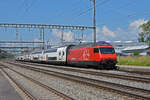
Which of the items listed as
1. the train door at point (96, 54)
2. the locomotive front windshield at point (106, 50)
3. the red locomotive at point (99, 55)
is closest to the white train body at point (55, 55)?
the red locomotive at point (99, 55)

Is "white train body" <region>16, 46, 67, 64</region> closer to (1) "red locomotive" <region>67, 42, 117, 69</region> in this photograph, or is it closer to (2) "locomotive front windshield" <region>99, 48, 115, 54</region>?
(1) "red locomotive" <region>67, 42, 117, 69</region>

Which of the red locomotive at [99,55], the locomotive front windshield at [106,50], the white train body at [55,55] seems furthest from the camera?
the white train body at [55,55]

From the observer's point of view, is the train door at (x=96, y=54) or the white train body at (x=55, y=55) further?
the white train body at (x=55, y=55)

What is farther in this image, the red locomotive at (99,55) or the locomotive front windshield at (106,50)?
the locomotive front windshield at (106,50)

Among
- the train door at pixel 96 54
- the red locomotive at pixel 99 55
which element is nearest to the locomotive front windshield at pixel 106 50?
the red locomotive at pixel 99 55

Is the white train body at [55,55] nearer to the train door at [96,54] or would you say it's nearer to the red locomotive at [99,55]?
the red locomotive at [99,55]

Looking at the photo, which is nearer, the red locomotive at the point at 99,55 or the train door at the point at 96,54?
the red locomotive at the point at 99,55

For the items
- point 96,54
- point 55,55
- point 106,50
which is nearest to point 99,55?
point 96,54

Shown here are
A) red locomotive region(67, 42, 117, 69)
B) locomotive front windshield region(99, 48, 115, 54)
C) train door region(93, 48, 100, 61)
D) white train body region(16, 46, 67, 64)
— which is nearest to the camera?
red locomotive region(67, 42, 117, 69)

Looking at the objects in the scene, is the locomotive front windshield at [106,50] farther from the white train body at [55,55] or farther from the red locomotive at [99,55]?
the white train body at [55,55]

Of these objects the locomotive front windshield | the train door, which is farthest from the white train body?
the locomotive front windshield

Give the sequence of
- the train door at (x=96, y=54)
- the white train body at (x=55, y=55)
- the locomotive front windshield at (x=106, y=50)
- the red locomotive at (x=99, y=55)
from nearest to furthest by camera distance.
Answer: the red locomotive at (x=99, y=55) < the train door at (x=96, y=54) < the locomotive front windshield at (x=106, y=50) < the white train body at (x=55, y=55)

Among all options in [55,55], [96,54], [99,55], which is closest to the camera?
[99,55]

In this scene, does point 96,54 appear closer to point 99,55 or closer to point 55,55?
point 99,55
